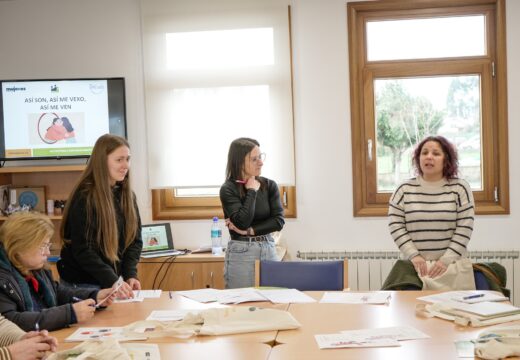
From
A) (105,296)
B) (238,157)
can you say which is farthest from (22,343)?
(238,157)

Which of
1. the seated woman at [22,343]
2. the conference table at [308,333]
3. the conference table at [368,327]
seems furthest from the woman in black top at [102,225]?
the conference table at [368,327]

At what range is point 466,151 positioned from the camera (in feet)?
15.6

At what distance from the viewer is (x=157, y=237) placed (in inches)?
188

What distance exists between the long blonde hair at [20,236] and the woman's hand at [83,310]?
241 mm

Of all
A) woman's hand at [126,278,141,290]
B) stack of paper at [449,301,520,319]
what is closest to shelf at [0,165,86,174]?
woman's hand at [126,278,141,290]

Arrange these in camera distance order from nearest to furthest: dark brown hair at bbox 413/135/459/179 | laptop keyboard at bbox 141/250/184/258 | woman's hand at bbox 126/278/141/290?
woman's hand at bbox 126/278/141/290 < dark brown hair at bbox 413/135/459/179 < laptop keyboard at bbox 141/250/184/258

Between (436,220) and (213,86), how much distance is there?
78.6 inches

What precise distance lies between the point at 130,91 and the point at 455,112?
2.43 m

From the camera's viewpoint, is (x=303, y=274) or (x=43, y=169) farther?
(x=43, y=169)

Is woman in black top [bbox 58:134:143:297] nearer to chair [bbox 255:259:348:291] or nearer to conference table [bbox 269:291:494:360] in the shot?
chair [bbox 255:259:348:291]

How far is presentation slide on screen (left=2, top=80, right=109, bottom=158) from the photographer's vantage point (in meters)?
4.81

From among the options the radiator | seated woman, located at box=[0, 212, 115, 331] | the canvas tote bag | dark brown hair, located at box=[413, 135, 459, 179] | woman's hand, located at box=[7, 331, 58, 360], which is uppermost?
dark brown hair, located at box=[413, 135, 459, 179]

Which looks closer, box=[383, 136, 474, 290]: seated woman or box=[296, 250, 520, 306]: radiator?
box=[383, 136, 474, 290]: seated woman

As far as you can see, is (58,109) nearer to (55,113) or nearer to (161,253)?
(55,113)
